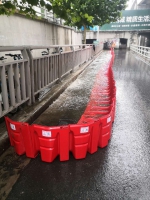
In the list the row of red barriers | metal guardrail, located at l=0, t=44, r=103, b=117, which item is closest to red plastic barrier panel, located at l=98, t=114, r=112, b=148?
the row of red barriers

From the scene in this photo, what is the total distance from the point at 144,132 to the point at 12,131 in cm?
256

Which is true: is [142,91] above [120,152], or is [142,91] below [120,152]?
above

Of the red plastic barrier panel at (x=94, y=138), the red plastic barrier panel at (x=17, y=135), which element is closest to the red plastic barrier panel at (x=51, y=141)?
the red plastic barrier panel at (x=17, y=135)

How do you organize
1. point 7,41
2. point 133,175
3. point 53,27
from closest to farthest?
point 133,175 < point 7,41 < point 53,27

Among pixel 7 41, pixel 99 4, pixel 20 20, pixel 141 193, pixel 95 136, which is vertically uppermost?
pixel 99 4

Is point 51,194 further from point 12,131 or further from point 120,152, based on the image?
point 120,152

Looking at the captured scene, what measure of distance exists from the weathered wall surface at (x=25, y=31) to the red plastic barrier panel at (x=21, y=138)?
4559 millimetres

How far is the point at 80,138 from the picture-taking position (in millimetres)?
2492

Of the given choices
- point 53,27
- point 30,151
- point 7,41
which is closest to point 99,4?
point 53,27

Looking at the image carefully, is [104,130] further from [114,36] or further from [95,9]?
[114,36]

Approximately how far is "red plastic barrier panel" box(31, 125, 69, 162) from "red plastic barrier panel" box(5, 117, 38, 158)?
3.7 inches

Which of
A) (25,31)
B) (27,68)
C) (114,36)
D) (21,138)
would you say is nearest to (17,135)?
(21,138)

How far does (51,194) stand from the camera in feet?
6.54

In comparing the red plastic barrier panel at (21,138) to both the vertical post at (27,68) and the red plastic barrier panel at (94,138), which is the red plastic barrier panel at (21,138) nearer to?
the red plastic barrier panel at (94,138)
